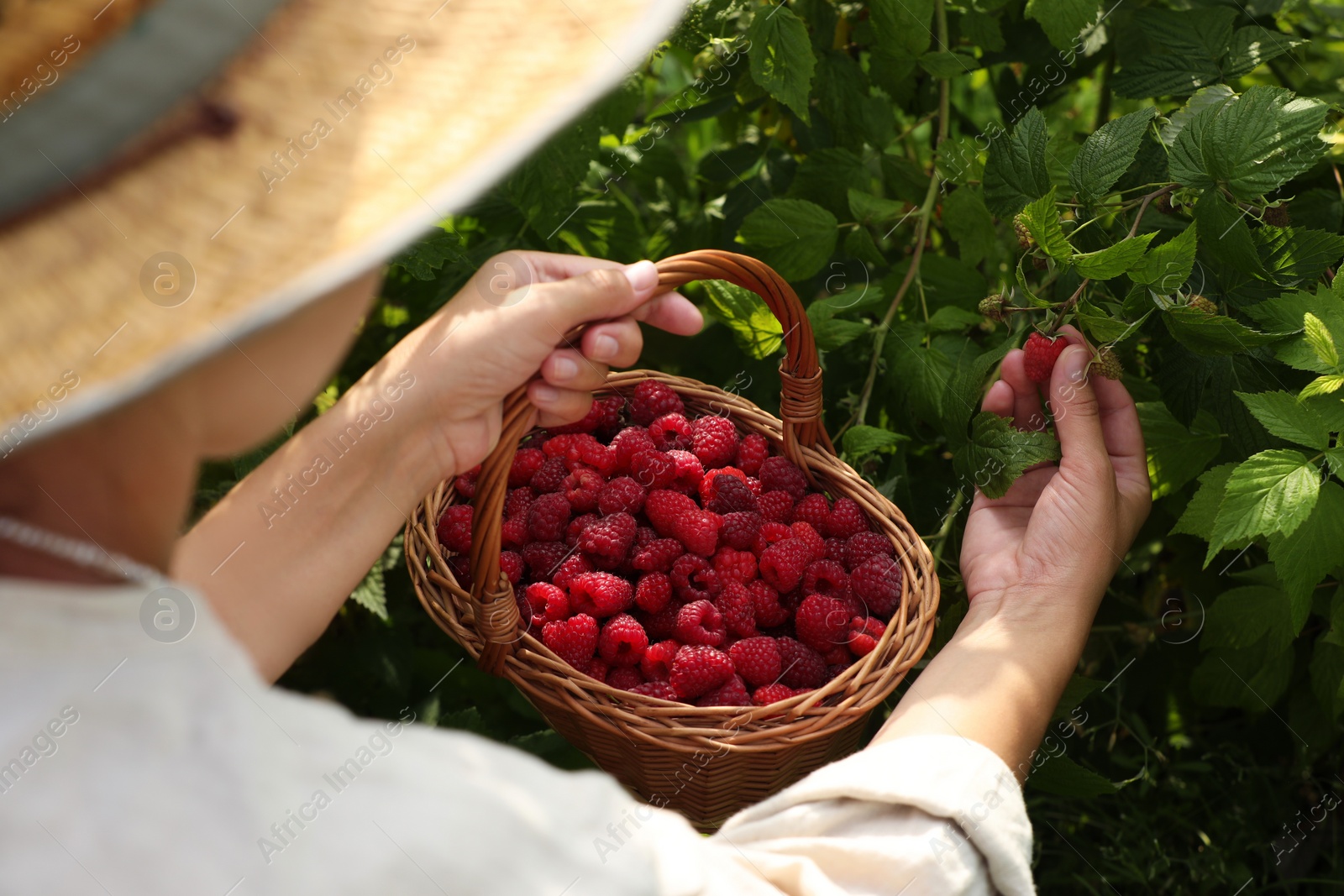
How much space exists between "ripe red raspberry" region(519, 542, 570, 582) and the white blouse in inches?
23.1

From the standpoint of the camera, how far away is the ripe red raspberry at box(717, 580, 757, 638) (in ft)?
3.60

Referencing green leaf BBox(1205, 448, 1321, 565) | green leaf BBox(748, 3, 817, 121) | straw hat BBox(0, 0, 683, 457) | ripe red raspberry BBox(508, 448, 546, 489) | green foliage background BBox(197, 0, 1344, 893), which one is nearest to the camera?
straw hat BBox(0, 0, 683, 457)

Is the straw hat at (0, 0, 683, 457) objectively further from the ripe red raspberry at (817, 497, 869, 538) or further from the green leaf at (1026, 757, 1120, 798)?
the green leaf at (1026, 757, 1120, 798)

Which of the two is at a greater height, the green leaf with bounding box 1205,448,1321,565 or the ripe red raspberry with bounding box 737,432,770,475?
the green leaf with bounding box 1205,448,1321,565

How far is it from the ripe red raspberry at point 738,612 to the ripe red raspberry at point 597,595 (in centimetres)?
12

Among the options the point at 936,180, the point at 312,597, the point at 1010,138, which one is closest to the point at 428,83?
the point at 312,597

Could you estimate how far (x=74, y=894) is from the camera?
0.39 meters

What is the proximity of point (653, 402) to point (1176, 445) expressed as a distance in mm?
637

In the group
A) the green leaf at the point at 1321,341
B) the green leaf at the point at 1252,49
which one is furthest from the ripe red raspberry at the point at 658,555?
the green leaf at the point at 1252,49

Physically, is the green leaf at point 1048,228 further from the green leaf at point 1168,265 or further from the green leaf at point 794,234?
the green leaf at point 794,234

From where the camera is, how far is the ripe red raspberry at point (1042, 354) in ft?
3.28

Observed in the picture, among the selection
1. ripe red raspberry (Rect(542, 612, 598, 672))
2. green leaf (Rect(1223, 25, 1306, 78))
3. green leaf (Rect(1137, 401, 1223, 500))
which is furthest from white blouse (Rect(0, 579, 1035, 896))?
green leaf (Rect(1223, 25, 1306, 78))

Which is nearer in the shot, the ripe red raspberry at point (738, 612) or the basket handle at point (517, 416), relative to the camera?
the basket handle at point (517, 416)

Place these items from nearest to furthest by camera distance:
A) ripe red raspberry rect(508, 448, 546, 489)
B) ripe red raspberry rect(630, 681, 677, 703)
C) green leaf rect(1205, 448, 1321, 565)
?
green leaf rect(1205, 448, 1321, 565) < ripe red raspberry rect(630, 681, 677, 703) < ripe red raspberry rect(508, 448, 546, 489)
